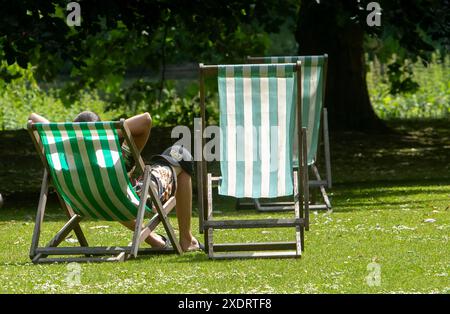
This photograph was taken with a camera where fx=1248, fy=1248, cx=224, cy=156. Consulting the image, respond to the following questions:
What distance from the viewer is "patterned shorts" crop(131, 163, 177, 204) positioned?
25.5 ft

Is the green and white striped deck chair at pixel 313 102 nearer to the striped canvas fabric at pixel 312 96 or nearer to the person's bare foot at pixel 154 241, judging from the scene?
the striped canvas fabric at pixel 312 96

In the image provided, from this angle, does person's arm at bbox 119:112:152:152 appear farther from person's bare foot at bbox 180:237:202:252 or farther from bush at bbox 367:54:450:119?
bush at bbox 367:54:450:119

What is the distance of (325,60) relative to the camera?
404 inches

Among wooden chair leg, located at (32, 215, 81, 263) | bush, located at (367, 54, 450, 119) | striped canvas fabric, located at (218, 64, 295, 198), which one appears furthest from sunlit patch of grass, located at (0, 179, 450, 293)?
bush, located at (367, 54, 450, 119)

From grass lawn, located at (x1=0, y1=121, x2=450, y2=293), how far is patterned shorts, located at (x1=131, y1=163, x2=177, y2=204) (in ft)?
1.35

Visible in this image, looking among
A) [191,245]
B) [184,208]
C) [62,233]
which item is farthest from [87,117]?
[191,245]

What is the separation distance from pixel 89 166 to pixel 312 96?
3.41m

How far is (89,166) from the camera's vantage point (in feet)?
24.2

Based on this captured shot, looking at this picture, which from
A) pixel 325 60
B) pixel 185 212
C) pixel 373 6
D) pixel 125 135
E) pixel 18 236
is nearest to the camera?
pixel 125 135

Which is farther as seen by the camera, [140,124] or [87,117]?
[87,117]

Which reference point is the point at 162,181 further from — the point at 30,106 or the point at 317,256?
the point at 30,106
